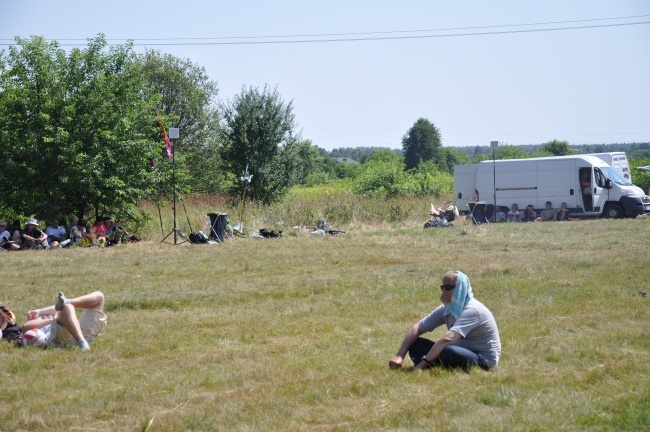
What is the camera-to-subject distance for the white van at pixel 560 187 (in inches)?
1231

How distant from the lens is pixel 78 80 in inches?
945

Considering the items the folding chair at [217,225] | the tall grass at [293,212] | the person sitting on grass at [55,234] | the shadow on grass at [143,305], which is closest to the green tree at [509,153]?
the tall grass at [293,212]

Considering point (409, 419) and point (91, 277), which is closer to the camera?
point (409, 419)

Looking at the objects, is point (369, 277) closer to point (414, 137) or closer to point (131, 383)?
point (131, 383)

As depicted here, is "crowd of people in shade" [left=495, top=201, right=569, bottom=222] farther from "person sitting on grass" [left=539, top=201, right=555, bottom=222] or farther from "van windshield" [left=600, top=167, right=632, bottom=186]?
"van windshield" [left=600, top=167, right=632, bottom=186]

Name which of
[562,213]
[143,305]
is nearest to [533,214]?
[562,213]

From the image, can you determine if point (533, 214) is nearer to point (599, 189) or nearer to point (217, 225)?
point (599, 189)

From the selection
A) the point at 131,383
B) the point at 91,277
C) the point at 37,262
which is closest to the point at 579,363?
the point at 131,383

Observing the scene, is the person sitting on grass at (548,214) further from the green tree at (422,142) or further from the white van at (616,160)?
the green tree at (422,142)

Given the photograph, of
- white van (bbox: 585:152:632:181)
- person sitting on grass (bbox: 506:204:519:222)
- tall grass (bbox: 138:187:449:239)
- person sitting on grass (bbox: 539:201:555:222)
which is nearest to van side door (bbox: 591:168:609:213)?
person sitting on grass (bbox: 539:201:555:222)

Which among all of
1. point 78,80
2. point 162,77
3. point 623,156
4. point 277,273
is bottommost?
point 277,273

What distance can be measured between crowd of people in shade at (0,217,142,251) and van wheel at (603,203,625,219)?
19.0 metres

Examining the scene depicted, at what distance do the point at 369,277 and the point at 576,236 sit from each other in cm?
1014

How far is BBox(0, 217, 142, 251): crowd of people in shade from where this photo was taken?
2095cm
